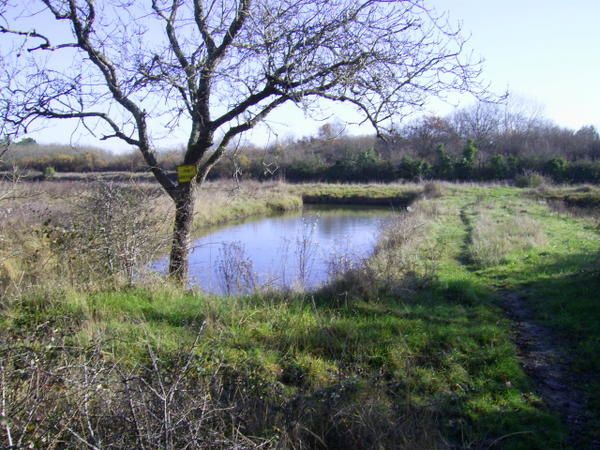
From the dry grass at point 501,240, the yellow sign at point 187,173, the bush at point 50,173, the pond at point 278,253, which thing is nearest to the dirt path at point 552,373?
the pond at point 278,253

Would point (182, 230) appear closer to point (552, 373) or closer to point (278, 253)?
point (278, 253)

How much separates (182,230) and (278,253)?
551 cm

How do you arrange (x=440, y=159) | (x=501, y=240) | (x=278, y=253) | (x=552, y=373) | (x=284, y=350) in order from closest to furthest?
(x=552, y=373), (x=284, y=350), (x=501, y=240), (x=278, y=253), (x=440, y=159)

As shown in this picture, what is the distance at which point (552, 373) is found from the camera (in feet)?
18.8

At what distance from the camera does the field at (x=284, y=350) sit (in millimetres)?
3963

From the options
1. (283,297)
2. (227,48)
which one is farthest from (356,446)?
(227,48)

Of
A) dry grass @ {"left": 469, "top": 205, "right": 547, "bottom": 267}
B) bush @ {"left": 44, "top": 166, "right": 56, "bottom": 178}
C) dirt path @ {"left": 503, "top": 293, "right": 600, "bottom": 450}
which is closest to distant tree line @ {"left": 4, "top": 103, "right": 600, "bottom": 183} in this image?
bush @ {"left": 44, "top": 166, "right": 56, "bottom": 178}

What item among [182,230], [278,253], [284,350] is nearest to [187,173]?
[182,230]

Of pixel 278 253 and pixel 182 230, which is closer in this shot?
pixel 182 230

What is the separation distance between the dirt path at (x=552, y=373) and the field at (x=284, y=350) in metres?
0.02

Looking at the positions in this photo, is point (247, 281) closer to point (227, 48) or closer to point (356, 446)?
point (227, 48)

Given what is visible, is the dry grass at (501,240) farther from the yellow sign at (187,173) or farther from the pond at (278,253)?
the yellow sign at (187,173)

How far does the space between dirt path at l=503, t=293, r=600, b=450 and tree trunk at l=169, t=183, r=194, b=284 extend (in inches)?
202

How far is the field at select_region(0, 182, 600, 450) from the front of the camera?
3.96m
